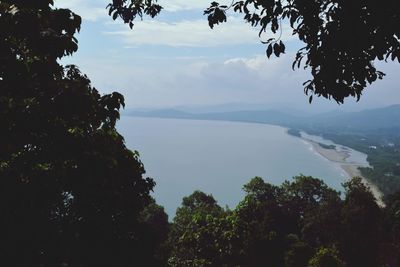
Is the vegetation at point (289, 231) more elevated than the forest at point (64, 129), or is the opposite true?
the forest at point (64, 129)

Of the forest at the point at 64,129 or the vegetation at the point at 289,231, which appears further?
the vegetation at the point at 289,231

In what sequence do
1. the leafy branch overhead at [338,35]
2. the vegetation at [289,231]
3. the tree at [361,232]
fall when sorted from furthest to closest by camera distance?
the tree at [361,232] → the vegetation at [289,231] → the leafy branch overhead at [338,35]

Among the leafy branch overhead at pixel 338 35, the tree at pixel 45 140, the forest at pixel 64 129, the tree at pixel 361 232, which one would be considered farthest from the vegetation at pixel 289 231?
the leafy branch overhead at pixel 338 35

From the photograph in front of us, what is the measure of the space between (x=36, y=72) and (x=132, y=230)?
746 centimetres

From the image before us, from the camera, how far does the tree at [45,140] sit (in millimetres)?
5008

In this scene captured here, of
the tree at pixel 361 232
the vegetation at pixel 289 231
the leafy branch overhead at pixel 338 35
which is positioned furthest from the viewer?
the tree at pixel 361 232

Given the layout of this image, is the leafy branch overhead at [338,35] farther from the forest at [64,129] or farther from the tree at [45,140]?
the tree at [45,140]

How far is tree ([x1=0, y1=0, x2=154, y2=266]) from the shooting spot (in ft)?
16.4

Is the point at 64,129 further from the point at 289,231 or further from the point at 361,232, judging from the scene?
the point at 289,231

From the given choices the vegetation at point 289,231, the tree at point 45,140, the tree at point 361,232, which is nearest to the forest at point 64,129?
the tree at point 45,140

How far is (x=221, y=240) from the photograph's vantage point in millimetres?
18328

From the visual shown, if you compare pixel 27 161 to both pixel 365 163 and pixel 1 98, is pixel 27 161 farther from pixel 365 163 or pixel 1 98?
pixel 365 163

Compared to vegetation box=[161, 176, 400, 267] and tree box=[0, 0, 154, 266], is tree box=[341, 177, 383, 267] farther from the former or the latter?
tree box=[0, 0, 154, 266]

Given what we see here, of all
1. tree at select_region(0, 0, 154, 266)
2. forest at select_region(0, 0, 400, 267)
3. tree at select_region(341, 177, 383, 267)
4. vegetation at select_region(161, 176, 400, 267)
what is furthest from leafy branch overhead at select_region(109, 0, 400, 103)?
tree at select_region(341, 177, 383, 267)
